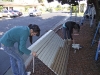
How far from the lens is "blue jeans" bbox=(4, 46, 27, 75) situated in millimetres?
4715

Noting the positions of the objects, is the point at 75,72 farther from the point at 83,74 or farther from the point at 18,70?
the point at 18,70

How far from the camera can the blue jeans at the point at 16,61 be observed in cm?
471

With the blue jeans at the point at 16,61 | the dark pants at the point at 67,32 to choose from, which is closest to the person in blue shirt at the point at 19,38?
the blue jeans at the point at 16,61

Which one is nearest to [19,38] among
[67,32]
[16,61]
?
[16,61]

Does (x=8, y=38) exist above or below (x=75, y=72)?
above

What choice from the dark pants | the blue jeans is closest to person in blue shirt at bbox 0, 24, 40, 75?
the blue jeans

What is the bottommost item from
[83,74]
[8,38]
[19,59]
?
[83,74]

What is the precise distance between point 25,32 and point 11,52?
69 cm

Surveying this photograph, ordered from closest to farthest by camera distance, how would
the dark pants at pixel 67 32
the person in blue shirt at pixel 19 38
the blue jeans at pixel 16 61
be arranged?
1. the person in blue shirt at pixel 19 38
2. the blue jeans at pixel 16 61
3. the dark pants at pixel 67 32

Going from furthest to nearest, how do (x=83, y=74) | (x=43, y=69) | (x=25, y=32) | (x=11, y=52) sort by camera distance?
1. (x=43, y=69)
2. (x=83, y=74)
3. (x=11, y=52)
4. (x=25, y=32)

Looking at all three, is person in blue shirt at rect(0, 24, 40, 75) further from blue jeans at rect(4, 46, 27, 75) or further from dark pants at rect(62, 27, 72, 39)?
dark pants at rect(62, 27, 72, 39)

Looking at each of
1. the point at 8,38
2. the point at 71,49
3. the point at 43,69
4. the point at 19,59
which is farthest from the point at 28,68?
the point at 71,49

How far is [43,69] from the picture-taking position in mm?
6180

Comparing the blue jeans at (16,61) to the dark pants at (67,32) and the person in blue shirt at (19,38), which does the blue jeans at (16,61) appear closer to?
the person in blue shirt at (19,38)
